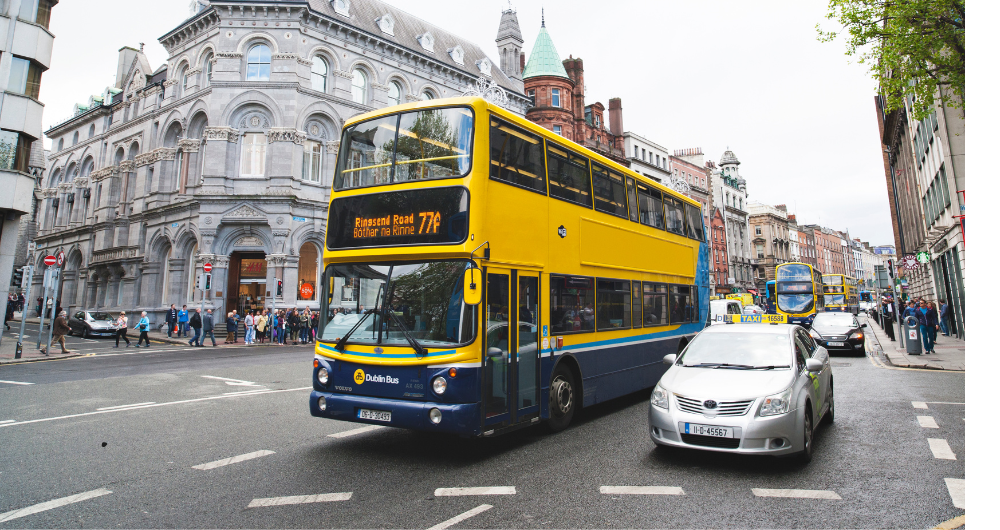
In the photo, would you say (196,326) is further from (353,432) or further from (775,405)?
(775,405)

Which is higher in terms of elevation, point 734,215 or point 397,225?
point 734,215

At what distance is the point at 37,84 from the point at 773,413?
28.1 m

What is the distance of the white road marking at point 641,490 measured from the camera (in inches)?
201

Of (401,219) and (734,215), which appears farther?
(734,215)

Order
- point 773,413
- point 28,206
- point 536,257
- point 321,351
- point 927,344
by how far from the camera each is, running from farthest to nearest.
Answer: point 28,206 → point 927,344 → point 536,257 → point 321,351 → point 773,413

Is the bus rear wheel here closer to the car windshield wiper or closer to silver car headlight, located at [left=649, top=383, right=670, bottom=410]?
silver car headlight, located at [left=649, top=383, right=670, bottom=410]

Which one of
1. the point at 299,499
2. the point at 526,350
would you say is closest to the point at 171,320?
the point at 526,350

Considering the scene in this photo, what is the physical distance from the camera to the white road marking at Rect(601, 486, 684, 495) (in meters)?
5.11

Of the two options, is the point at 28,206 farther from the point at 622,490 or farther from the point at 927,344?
the point at 927,344

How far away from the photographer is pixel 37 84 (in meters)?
22.4

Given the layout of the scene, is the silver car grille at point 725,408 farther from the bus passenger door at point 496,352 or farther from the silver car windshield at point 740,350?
the bus passenger door at point 496,352

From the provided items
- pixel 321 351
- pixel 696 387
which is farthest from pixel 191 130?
pixel 696 387

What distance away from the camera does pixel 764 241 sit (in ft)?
281

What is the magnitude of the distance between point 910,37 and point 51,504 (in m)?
15.7
